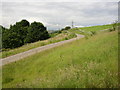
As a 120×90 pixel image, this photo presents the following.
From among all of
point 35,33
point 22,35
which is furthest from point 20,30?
point 35,33

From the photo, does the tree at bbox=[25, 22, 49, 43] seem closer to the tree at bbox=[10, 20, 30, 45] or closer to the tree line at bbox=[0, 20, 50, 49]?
the tree line at bbox=[0, 20, 50, 49]

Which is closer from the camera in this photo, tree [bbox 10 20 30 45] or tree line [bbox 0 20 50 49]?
tree line [bbox 0 20 50 49]

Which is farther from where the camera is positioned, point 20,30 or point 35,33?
point 20,30

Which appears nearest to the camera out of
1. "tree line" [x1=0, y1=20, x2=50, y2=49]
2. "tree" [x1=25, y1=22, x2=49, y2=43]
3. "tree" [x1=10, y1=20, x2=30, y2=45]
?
"tree line" [x1=0, y1=20, x2=50, y2=49]

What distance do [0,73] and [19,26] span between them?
4846cm

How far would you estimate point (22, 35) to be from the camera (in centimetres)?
5128

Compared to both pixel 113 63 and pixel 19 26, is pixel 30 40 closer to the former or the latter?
pixel 19 26

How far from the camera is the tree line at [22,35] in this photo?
4269 cm

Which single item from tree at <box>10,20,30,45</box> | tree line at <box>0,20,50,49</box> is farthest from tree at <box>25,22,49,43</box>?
tree at <box>10,20,30,45</box>

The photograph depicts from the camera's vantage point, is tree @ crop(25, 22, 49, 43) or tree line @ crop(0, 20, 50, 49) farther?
tree @ crop(25, 22, 49, 43)

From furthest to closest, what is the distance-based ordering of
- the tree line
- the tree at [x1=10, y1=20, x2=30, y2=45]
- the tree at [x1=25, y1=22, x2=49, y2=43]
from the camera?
the tree at [x1=10, y1=20, x2=30, y2=45], the tree at [x1=25, y1=22, x2=49, y2=43], the tree line

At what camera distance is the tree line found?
4269 centimetres

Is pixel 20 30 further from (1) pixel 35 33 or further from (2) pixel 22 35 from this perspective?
(1) pixel 35 33

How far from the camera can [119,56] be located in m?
6.94
